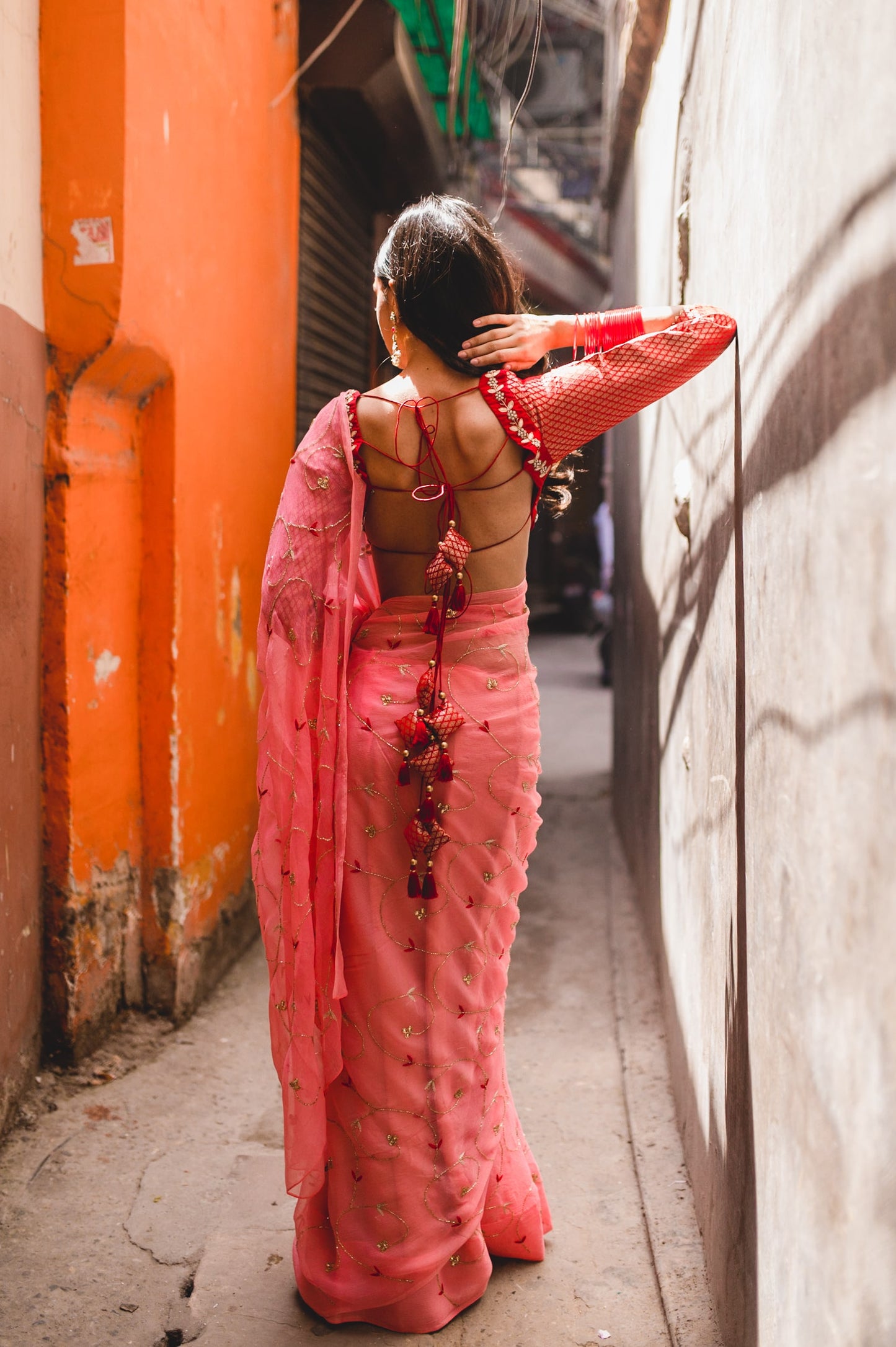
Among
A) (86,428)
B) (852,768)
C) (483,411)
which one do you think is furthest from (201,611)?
(852,768)

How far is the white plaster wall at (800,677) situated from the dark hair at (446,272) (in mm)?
396

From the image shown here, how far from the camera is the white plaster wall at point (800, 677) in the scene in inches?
40.1

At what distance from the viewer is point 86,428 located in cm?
294

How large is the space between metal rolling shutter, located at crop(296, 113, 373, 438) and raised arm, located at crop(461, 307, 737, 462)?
9.61ft

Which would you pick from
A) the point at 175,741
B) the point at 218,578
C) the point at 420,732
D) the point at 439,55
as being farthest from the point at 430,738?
the point at 439,55

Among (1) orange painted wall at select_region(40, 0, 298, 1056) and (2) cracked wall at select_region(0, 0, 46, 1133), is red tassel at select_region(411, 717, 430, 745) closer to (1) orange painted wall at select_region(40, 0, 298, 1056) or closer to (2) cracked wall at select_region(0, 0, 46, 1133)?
(2) cracked wall at select_region(0, 0, 46, 1133)

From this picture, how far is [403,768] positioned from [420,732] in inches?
2.9

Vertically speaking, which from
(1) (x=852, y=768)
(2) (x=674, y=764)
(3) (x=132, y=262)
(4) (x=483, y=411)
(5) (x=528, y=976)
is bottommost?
(5) (x=528, y=976)

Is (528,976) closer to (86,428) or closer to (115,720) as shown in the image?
(115,720)

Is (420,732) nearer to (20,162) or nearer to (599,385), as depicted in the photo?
(599,385)

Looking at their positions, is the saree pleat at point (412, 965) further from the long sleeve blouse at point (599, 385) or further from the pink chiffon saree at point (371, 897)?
the long sleeve blouse at point (599, 385)

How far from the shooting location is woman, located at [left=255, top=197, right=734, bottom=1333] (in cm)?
197

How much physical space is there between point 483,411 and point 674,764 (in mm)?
1348

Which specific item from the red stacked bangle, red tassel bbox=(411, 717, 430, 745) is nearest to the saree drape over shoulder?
red tassel bbox=(411, 717, 430, 745)
